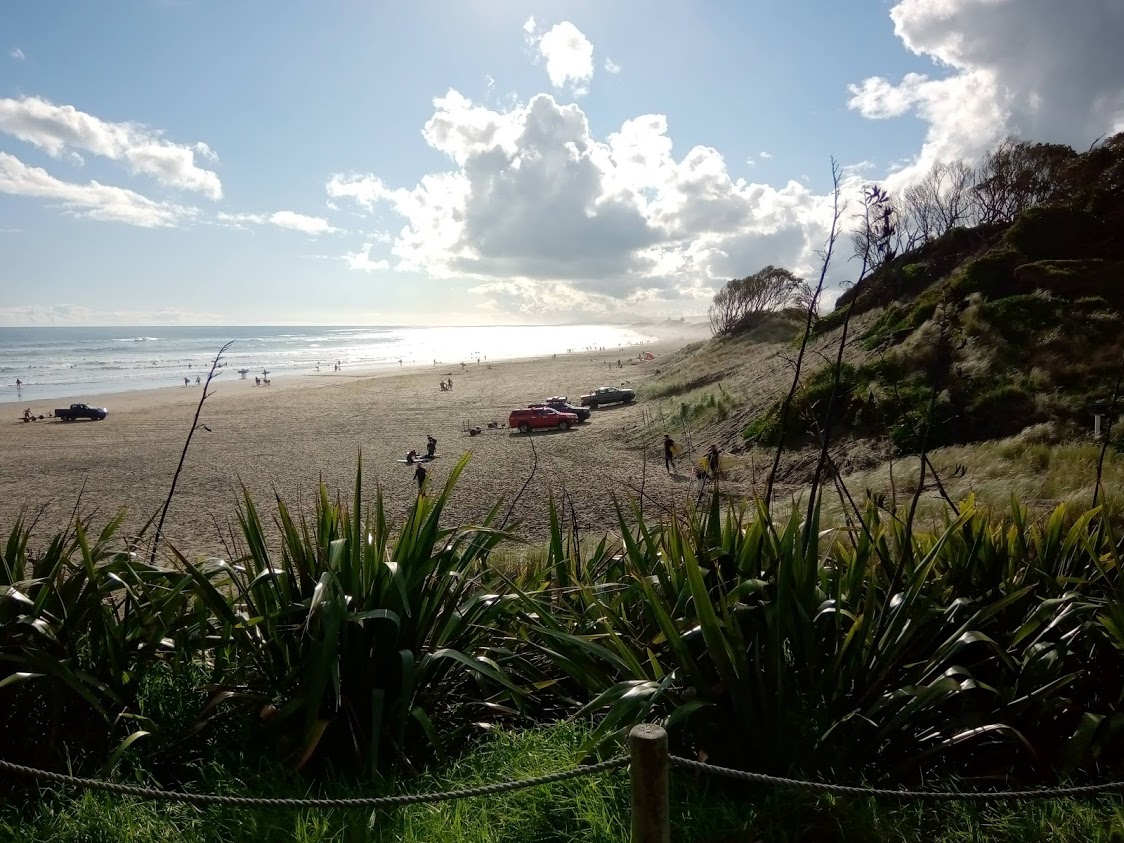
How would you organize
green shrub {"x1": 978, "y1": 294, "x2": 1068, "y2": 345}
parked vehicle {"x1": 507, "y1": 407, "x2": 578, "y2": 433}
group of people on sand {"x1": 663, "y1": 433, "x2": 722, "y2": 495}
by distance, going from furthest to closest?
parked vehicle {"x1": 507, "y1": 407, "x2": 578, "y2": 433}
green shrub {"x1": 978, "y1": 294, "x2": 1068, "y2": 345}
group of people on sand {"x1": 663, "y1": 433, "x2": 722, "y2": 495}

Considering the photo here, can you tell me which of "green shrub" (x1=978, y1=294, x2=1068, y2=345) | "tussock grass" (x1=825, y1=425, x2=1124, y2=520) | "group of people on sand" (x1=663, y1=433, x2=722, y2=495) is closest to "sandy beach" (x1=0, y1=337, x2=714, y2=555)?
"group of people on sand" (x1=663, y1=433, x2=722, y2=495)

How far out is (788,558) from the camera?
112 inches

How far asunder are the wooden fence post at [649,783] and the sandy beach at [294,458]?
331cm

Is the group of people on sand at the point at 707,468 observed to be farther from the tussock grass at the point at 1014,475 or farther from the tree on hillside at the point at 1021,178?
the tree on hillside at the point at 1021,178

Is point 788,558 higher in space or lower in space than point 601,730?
higher

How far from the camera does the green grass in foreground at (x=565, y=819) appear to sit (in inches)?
89.9

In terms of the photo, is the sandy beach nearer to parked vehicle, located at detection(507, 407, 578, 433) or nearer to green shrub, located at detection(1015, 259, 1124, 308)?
parked vehicle, located at detection(507, 407, 578, 433)

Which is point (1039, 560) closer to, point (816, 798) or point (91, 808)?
point (816, 798)

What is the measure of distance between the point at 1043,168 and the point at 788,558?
41344 millimetres

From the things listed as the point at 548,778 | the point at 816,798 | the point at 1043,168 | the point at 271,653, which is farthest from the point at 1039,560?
the point at 1043,168

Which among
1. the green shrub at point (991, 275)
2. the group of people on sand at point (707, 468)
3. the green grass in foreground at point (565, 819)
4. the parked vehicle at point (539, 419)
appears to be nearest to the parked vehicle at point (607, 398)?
the parked vehicle at point (539, 419)

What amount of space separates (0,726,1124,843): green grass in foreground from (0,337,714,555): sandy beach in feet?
8.43

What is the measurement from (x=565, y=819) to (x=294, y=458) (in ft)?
69.5

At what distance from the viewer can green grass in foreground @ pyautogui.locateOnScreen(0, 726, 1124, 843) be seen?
2283 millimetres
